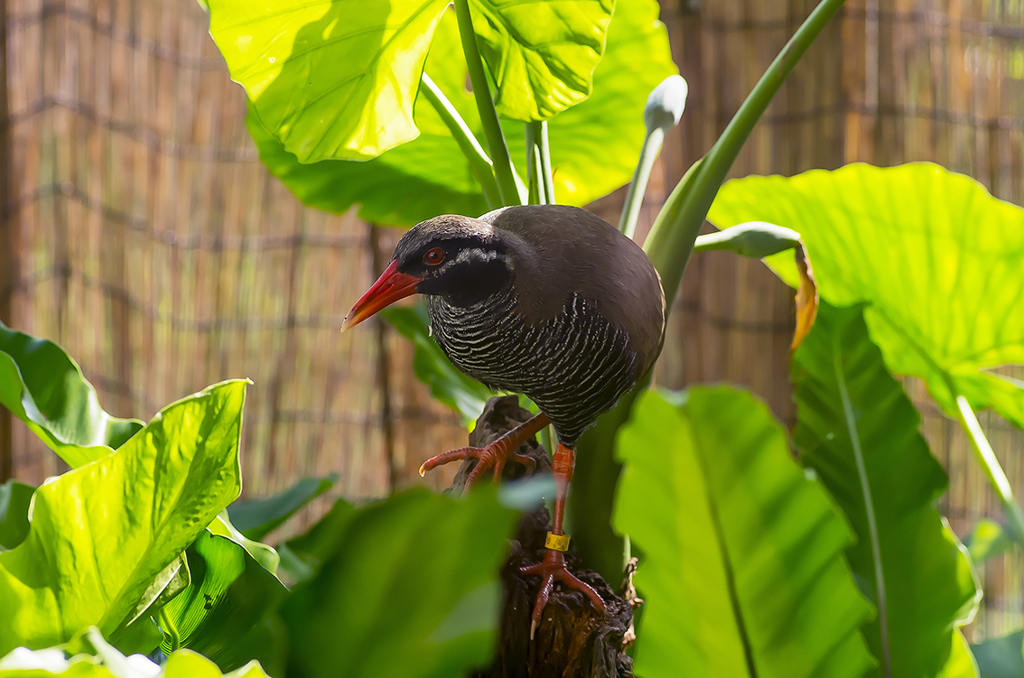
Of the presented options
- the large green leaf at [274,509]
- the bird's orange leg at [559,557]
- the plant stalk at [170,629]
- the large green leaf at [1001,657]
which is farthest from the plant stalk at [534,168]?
the large green leaf at [1001,657]

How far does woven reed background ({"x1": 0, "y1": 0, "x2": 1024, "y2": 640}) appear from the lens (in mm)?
1372

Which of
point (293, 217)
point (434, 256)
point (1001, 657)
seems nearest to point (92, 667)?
point (434, 256)

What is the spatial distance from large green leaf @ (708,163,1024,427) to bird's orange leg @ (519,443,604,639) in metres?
0.46

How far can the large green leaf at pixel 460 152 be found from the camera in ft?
2.72

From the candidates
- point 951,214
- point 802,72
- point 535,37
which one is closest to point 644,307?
point 535,37

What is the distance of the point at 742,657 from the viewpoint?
0.93ft

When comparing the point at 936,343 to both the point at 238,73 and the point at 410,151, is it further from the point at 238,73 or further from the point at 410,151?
the point at 238,73

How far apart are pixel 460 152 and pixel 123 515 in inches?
22.5

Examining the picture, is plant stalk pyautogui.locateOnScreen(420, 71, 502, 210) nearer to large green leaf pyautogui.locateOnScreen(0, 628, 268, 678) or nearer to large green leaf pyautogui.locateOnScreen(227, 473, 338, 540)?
large green leaf pyautogui.locateOnScreen(227, 473, 338, 540)

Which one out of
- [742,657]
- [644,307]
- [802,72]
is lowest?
[742,657]

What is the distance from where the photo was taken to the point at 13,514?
0.64 metres

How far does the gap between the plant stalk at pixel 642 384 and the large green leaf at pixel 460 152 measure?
0.22m

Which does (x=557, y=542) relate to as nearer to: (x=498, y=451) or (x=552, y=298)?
(x=498, y=451)

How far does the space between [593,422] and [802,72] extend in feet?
3.61
